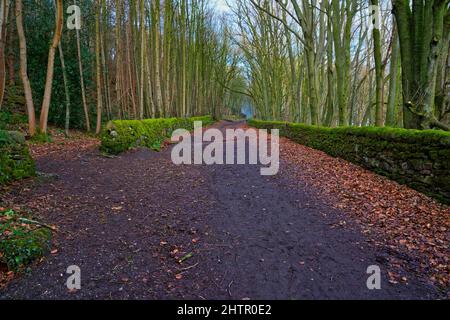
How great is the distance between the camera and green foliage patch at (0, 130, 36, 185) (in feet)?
16.2

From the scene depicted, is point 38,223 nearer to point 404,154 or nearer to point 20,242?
point 20,242

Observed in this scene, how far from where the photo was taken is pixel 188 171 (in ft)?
24.9

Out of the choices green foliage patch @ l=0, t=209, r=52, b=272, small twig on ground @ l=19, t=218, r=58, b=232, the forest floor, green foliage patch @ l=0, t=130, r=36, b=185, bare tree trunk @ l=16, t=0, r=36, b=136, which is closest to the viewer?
the forest floor

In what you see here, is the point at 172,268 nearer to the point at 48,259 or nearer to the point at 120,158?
the point at 48,259

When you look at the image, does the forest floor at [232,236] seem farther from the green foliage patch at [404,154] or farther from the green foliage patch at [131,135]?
the green foliage patch at [131,135]

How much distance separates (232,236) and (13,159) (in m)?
4.54

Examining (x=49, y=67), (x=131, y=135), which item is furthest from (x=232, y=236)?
(x=49, y=67)

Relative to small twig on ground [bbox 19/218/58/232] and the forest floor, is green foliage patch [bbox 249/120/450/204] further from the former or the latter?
small twig on ground [bbox 19/218/58/232]

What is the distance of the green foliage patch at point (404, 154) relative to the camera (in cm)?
511

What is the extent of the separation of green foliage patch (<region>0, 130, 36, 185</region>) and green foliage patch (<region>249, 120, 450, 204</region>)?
810 centimetres

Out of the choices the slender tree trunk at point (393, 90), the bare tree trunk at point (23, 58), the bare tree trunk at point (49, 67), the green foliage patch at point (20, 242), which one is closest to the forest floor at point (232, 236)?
the green foliage patch at point (20, 242)

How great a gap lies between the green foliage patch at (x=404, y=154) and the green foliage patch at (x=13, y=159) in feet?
26.6

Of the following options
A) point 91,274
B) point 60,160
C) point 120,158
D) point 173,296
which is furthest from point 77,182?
point 173,296

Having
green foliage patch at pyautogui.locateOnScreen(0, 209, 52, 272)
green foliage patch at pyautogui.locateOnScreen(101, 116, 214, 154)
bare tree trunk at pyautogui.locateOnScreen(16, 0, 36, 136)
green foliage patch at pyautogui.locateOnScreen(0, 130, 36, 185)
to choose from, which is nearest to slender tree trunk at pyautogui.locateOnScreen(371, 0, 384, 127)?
green foliage patch at pyautogui.locateOnScreen(101, 116, 214, 154)
